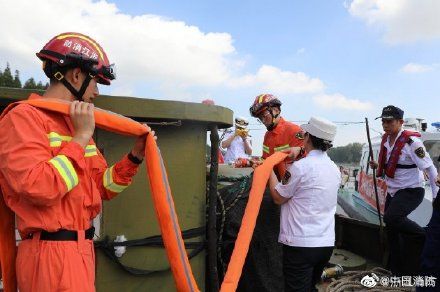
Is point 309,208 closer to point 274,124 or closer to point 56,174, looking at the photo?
point 274,124

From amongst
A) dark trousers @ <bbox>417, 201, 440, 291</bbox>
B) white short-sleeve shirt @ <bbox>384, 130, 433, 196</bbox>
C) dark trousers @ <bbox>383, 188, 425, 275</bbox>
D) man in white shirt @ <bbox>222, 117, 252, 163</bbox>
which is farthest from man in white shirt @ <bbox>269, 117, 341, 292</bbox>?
man in white shirt @ <bbox>222, 117, 252, 163</bbox>

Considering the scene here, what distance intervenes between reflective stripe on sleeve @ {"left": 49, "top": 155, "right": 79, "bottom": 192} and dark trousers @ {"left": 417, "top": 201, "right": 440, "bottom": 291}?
369cm

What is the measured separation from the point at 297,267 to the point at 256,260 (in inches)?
19.1

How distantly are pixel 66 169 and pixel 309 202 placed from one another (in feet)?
6.77

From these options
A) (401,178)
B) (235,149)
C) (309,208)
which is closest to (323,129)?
(309,208)

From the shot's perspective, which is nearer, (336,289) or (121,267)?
(121,267)

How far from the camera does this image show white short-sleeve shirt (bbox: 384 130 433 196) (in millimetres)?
5066

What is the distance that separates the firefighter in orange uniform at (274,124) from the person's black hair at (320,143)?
111 cm


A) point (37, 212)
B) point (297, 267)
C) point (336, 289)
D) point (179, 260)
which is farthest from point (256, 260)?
point (37, 212)

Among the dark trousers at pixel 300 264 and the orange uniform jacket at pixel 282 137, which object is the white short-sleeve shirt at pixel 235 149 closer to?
the orange uniform jacket at pixel 282 137

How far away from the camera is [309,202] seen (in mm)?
3244

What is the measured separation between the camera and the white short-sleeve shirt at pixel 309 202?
322 cm

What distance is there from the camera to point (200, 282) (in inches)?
135

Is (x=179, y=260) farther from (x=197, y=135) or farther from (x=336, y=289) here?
(x=336, y=289)
